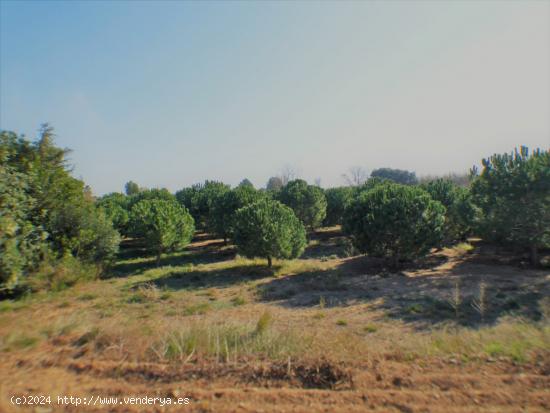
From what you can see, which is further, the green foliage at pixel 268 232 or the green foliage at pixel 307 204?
the green foliage at pixel 307 204

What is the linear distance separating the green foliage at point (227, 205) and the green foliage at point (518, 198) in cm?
1694

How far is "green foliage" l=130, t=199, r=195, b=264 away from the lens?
2367 cm

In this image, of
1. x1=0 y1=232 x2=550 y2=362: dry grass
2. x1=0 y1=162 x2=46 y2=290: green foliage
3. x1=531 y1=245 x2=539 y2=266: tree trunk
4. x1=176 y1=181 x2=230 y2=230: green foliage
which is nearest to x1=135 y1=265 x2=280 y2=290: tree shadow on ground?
x1=0 y1=232 x2=550 y2=362: dry grass

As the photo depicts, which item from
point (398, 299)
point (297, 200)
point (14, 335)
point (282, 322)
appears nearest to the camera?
point (14, 335)

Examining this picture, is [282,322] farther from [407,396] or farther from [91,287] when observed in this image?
[91,287]

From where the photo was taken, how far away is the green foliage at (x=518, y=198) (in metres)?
17.6

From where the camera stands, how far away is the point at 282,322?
1089 cm

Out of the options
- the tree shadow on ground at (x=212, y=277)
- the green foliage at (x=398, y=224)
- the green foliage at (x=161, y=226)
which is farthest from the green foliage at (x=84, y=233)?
the green foliage at (x=398, y=224)

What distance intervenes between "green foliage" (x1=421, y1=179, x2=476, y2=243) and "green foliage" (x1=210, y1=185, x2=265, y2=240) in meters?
14.9

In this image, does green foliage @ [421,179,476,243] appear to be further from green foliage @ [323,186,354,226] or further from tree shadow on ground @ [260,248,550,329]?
green foliage @ [323,186,354,226]

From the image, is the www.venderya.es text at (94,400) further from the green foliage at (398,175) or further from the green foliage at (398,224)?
the green foliage at (398,175)

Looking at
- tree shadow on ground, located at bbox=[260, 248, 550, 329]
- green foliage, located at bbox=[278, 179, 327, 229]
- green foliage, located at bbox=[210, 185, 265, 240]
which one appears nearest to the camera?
tree shadow on ground, located at bbox=[260, 248, 550, 329]

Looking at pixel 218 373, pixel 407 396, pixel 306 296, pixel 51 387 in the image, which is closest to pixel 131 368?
pixel 51 387

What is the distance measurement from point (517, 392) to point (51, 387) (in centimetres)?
640
